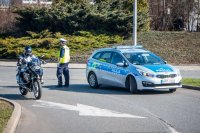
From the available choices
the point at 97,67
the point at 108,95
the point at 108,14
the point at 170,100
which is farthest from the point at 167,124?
the point at 108,14

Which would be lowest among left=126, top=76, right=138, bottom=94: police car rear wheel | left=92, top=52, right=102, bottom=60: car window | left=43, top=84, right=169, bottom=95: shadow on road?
left=43, top=84, right=169, bottom=95: shadow on road

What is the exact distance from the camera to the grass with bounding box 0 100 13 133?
1048 cm

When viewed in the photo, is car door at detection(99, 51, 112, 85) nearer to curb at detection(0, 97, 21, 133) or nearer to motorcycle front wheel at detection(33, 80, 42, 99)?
motorcycle front wheel at detection(33, 80, 42, 99)

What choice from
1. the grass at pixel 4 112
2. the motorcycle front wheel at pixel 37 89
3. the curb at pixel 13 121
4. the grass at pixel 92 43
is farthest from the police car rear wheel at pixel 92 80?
the grass at pixel 92 43

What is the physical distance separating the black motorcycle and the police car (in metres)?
3.03

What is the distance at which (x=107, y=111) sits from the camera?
13.0m

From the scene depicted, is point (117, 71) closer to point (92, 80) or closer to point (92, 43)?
point (92, 80)

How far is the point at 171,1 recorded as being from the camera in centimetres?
4397

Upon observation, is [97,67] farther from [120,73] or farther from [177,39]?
[177,39]

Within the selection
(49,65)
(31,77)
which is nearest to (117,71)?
(31,77)

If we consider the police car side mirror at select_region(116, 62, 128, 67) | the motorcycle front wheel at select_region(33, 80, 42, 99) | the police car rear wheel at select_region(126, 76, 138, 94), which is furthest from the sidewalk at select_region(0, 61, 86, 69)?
the motorcycle front wheel at select_region(33, 80, 42, 99)

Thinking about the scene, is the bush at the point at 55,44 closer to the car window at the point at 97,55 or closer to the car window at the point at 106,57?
the car window at the point at 97,55

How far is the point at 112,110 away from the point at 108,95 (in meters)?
3.54

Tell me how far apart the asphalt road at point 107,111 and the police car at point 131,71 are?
0.33m
